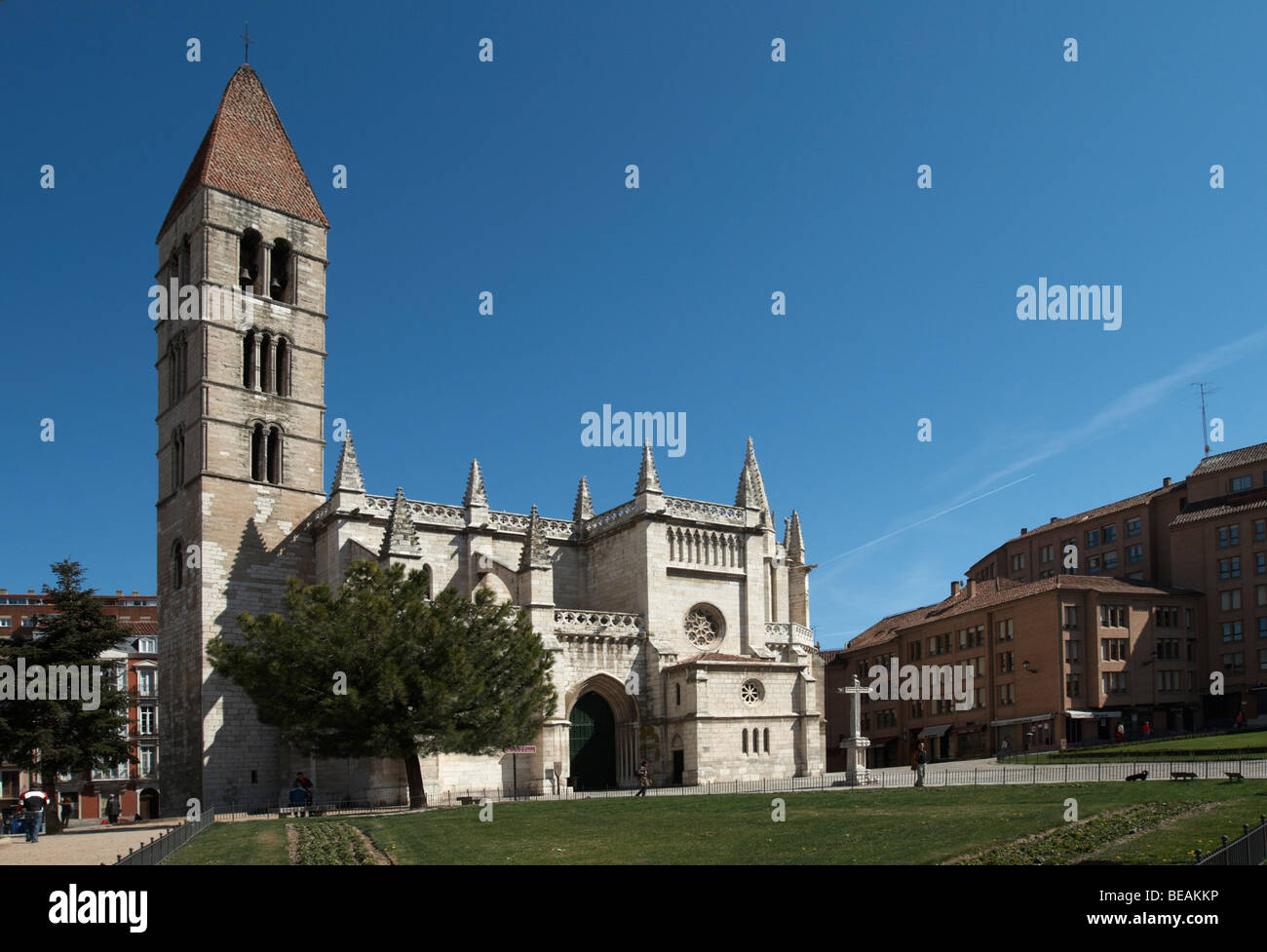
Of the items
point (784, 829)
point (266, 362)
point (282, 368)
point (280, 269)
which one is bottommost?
point (784, 829)

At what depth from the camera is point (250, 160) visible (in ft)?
187

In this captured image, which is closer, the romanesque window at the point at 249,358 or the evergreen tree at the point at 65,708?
the evergreen tree at the point at 65,708

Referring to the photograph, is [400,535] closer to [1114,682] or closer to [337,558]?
[337,558]

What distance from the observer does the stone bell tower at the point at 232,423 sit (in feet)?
162

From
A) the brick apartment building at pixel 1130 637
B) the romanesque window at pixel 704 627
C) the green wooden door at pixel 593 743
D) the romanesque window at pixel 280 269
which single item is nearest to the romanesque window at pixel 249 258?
the romanesque window at pixel 280 269

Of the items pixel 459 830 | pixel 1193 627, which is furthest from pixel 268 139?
pixel 1193 627

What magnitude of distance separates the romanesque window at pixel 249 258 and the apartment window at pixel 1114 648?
48524mm

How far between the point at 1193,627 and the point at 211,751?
55423 mm

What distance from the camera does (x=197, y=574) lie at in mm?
49688

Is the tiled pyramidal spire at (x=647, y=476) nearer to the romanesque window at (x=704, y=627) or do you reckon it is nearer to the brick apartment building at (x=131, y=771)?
the romanesque window at (x=704, y=627)

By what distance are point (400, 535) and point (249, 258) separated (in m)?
17.3

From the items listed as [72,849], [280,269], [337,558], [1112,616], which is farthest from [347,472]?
[1112,616]

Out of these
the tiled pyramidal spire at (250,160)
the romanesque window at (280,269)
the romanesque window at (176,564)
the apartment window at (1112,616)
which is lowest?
the apartment window at (1112,616)
